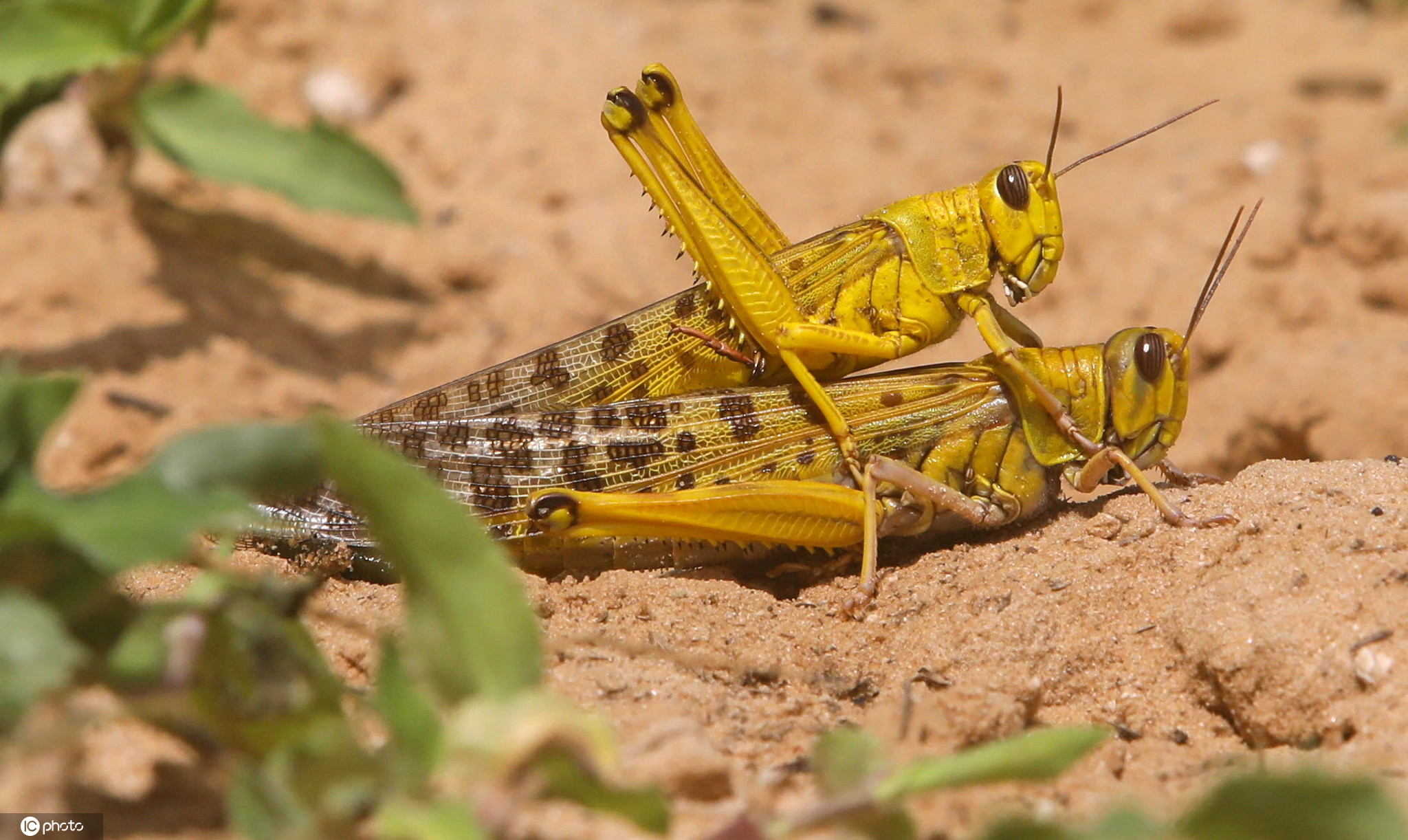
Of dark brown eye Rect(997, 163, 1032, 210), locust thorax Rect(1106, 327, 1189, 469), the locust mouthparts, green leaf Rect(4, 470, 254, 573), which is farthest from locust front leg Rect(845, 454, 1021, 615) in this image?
green leaf Rect(4, 470, 254, 573)

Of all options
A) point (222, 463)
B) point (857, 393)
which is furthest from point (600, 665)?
point (857, 393)

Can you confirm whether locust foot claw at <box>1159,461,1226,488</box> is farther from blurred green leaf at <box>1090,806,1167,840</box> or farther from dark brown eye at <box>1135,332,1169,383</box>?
blurred green leaf at <box>1090,806,1167,840</box>

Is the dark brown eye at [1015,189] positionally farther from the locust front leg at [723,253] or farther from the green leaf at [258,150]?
the green leaf at [258,150]

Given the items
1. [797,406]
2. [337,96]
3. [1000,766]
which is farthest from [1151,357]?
[337,96]

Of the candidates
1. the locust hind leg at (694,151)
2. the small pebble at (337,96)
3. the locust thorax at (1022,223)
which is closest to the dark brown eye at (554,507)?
the locust hind leg at (694,151)

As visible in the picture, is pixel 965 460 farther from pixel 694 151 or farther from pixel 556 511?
pixel 694 151

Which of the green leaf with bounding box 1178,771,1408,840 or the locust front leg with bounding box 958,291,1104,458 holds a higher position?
the locust front leg with bounding box 958,291,1104,458

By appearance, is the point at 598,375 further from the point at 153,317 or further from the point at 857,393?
the point at 153,317
